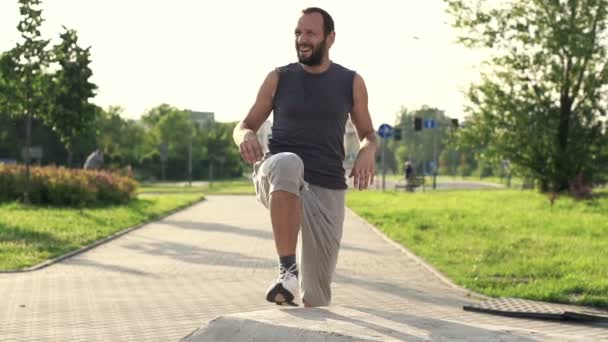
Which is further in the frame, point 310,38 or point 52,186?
point 52,186

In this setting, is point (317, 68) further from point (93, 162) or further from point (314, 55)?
point (93, 162)

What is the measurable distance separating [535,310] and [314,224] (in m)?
4.47

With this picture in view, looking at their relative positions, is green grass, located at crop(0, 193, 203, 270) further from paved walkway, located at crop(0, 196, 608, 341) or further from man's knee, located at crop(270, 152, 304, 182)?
man's knee, located at crop(270, 152, 304, 182)

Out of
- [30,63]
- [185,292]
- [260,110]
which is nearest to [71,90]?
[30,63]

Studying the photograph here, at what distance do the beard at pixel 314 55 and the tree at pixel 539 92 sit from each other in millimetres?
28599

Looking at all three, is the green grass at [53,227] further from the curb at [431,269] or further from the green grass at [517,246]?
the green grass at [517,246]

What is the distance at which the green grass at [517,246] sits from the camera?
1077 centimetres

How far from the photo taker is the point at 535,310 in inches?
349

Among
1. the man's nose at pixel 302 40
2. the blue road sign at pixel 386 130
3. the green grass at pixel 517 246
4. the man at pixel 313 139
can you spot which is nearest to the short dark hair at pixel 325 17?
the man at pixel 313 139

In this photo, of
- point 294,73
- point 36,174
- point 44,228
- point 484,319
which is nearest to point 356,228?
point 44,228

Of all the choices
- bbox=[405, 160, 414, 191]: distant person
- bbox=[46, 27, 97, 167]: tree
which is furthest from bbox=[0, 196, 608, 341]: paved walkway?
bbox=[405, 160, 414, 191]: distant person

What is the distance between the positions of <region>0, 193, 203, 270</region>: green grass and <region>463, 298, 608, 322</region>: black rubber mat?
6527 millimetres

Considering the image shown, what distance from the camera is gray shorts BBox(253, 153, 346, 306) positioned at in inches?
188

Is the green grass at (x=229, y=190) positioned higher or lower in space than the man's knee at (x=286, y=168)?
lower
